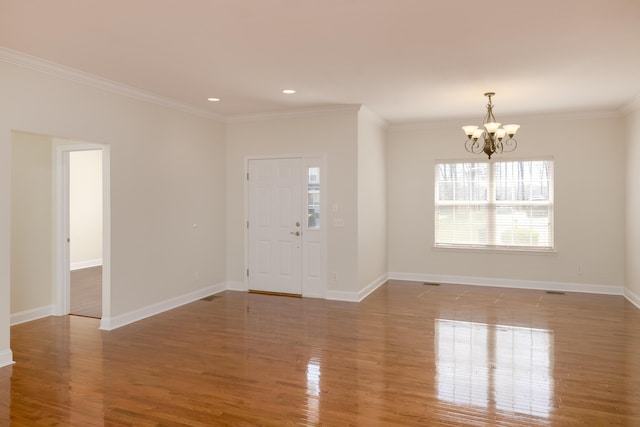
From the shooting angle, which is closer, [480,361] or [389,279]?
[480,361]

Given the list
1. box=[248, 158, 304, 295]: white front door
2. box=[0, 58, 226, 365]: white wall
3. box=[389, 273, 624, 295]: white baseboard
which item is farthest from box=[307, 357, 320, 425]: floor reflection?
box=[389, 273, 624, 295]: white baseboard

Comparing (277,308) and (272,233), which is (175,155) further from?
(277,308)

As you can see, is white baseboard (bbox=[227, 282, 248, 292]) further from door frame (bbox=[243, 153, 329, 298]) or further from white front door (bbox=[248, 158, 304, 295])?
door frame (bbox=[243, 153, 329, 298])

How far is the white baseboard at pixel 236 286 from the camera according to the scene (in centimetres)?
687

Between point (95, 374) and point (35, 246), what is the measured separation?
2.56m

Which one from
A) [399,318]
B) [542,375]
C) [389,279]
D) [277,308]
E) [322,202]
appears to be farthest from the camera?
[389,279]

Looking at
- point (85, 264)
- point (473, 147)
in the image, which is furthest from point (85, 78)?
point (85, 264)

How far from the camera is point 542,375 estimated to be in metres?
3.55

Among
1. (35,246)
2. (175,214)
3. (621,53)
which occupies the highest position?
(621,53)

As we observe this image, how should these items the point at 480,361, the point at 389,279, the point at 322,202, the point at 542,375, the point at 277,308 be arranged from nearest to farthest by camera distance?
1. the point at 542,375
2. the point at 480,361
3. the point at 277,308
4. the point at 322,202
5. the point at 389,279

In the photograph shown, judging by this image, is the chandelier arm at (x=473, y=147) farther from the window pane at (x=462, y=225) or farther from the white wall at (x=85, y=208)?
the white wall at (x=85, y=208)

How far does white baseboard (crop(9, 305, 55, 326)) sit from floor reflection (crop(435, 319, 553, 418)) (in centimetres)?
466

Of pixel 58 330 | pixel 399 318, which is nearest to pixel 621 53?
pixel 399 318

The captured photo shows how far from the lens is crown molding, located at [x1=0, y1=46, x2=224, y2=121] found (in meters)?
3.88
